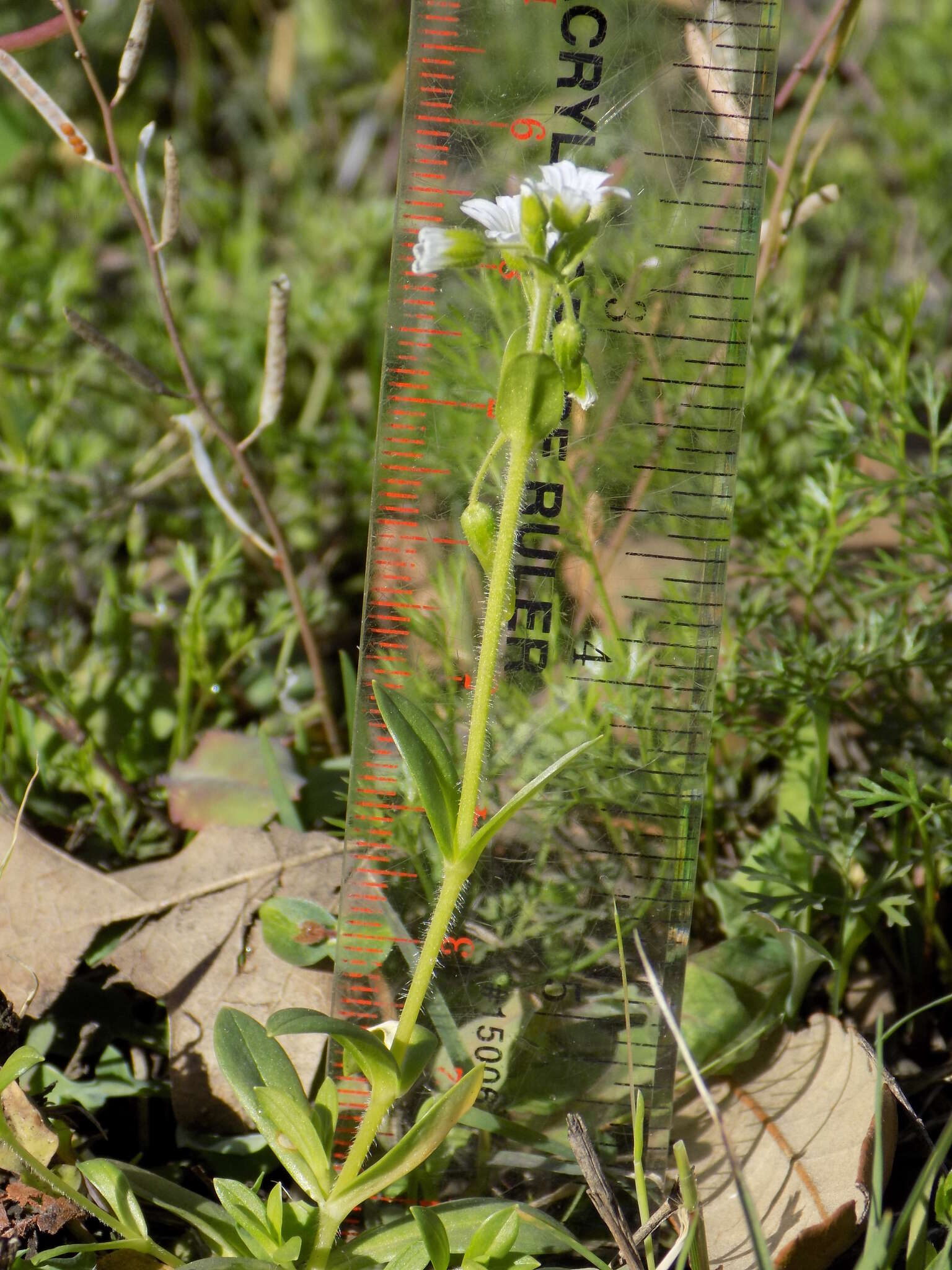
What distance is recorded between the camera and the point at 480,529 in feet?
4.48

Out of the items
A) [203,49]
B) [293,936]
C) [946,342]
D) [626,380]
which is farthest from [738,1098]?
[203,49]

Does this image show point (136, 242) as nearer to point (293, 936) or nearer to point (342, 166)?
point (342, 166)

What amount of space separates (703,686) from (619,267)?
24.6 inches

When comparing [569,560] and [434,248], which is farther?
[569,560]

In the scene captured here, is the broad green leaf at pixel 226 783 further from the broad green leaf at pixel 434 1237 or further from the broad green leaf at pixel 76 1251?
the broad green leaf at pixel 434 1237

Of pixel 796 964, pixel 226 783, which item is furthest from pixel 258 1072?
pixel 796 964

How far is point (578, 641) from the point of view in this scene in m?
1.69

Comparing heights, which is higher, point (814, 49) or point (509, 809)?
point (814, 49)

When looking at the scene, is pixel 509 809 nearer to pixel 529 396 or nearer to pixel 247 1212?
pixel 529 396

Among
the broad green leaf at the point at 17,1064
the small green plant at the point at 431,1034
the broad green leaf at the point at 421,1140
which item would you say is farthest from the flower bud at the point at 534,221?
the broad green leaf at the point at 17,1064

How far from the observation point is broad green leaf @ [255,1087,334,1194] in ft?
4.48

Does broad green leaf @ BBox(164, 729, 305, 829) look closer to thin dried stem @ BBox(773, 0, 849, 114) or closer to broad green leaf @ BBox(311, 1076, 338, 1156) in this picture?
broad green leaf @ BBox(311, 1076, 338, 1156)

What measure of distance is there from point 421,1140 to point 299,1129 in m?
0.16

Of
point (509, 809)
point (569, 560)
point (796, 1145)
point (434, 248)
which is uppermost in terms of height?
point (434, 248)
